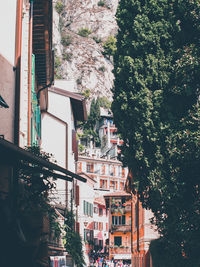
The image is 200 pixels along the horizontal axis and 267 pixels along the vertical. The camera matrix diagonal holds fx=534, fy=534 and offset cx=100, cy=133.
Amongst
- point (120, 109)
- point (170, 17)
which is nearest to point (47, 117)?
point (120, 109)

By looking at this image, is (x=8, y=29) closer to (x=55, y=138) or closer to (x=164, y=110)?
(x=164, y=110)

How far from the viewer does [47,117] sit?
23031 mm

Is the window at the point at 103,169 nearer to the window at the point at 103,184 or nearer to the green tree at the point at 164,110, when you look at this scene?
the window at the point at 103,184

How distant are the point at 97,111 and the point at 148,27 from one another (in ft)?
305

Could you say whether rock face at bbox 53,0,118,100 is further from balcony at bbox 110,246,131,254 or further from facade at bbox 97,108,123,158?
balcony at bbox 110,246,131,254

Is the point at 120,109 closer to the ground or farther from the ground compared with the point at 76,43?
closer to the ground

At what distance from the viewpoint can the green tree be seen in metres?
16.4

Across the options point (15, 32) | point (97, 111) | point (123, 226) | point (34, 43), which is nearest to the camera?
point (15, 32)

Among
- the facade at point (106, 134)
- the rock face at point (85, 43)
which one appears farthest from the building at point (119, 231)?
the rock face at point (85, 43)

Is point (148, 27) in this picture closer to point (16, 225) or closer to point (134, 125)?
point (134, 125)

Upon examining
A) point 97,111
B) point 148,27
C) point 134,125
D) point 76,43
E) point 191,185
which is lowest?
point 191,185

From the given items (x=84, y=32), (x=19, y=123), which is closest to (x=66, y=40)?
(x=84, y=32)

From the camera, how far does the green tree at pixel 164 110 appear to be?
53.8ft

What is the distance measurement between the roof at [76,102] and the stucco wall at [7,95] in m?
14.7
